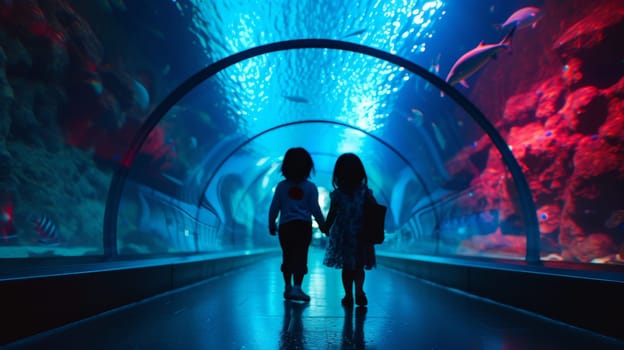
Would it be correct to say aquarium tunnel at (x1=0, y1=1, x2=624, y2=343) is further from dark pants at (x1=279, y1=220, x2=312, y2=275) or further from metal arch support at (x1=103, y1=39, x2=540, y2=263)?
dark pants at (x1=279, y1=220, x2=312, y2=275)

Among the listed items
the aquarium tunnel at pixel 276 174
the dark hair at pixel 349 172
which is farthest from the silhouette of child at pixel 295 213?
the aquarium tunnel at pixel 276 174

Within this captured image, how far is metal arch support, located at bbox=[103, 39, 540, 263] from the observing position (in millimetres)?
7555

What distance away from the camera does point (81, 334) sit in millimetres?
3309

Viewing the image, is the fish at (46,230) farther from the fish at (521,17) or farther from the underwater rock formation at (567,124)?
the fish at (521,17)

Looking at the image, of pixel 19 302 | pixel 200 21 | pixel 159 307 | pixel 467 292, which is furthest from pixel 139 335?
pixel 200 21

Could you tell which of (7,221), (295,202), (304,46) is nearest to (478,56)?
(304,46)

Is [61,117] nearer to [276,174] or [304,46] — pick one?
[276,174]

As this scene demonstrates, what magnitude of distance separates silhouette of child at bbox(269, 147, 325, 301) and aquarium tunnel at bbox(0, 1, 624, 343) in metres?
1.71

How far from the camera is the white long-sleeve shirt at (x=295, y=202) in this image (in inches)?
207

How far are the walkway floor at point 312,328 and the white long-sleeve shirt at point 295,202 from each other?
1004mm

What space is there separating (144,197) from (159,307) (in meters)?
9.91

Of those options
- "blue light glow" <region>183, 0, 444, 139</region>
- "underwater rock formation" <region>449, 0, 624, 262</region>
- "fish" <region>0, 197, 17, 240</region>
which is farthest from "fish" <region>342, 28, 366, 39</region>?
"fish" <region>0, 197, 17, 240</region>

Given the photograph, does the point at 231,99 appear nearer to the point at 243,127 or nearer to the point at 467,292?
the point at 243,127

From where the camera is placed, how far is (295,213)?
5.24 metres
